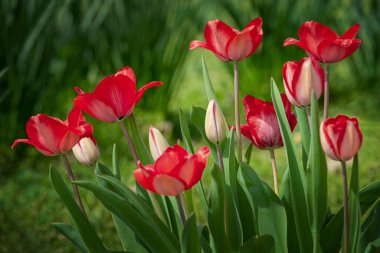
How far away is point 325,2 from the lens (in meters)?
3.71

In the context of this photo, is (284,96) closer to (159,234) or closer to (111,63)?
(159,234)

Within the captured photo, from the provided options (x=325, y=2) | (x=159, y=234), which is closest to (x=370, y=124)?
(x=325, y=2)

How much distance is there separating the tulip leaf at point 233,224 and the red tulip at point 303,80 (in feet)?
0.63

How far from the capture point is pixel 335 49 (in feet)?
3.97

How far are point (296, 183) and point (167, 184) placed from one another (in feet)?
0.96

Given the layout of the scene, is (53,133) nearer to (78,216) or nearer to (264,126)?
(78,216)

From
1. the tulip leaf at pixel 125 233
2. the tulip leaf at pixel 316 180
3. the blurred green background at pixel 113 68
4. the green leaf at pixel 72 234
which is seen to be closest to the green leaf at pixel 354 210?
the tulip leaf at pixel 316 180

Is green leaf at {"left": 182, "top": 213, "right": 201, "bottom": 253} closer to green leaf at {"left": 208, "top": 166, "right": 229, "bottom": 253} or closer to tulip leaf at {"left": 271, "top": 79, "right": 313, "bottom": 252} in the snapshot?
green leaf at {"left": 208, "top": 166, "right": 229, "bottom": 253}

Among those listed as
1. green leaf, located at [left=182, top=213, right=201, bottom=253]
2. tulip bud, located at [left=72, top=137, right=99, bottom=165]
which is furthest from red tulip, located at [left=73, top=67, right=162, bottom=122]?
green leaf, located at [left=182, top=213, right=201, bottom=253]

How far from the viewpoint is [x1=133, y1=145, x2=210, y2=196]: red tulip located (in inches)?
39.5

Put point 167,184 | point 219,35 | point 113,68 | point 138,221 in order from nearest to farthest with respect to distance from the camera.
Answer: point 167,184 → point 138,221 → point 219,35 → point 113,68

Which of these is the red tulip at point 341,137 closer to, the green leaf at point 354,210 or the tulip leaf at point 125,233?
the green leaf at point 354,210

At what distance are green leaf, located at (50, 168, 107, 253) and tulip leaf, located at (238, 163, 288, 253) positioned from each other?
270 mm

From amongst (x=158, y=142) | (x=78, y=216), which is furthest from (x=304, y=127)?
(x=78, y=216)
